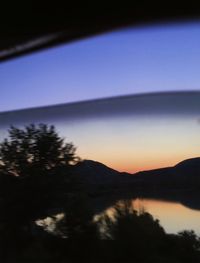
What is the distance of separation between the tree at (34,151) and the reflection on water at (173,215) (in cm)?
72

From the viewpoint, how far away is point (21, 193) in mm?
5238

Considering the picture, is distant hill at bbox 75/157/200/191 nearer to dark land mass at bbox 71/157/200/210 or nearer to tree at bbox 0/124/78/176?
dark land mass at bbox 71/157/200/210

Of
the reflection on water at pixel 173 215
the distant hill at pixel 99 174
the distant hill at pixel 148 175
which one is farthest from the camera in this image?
the distant hill at pixel 99 174

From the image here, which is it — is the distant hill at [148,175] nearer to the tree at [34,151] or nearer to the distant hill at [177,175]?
the distant hill at [177,175]

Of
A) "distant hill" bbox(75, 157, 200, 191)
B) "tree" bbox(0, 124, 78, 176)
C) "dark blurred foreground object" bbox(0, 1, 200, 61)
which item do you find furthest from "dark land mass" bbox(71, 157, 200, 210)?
"dark blurred foreground object" bbox(0, 1, 200, 61)

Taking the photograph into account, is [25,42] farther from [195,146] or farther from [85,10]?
[195,146]

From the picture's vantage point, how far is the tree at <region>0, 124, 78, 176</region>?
532cm

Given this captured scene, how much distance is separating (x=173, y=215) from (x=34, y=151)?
120 cm

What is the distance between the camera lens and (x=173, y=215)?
485 cm

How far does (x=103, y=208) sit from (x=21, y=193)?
2.04 feet

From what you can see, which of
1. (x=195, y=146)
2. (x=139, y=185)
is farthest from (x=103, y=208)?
(x=195, y=146)

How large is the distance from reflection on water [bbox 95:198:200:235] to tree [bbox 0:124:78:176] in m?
0.72

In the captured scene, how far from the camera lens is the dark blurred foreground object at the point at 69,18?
5008mm

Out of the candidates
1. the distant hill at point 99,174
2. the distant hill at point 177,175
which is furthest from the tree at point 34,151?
the distant hill at point 177,175
